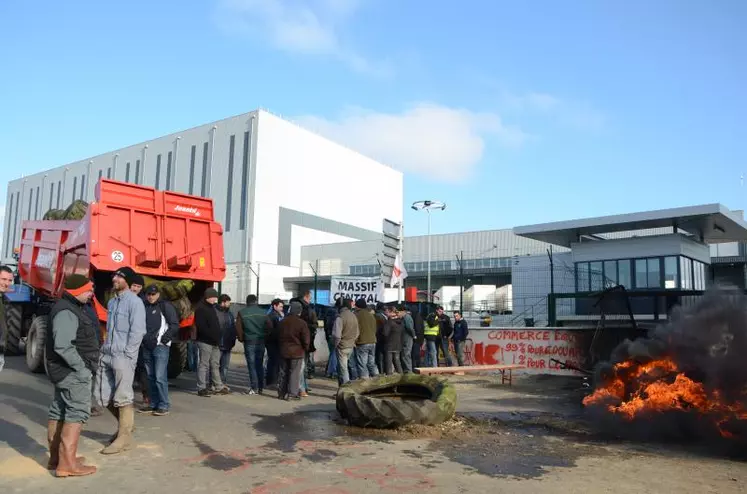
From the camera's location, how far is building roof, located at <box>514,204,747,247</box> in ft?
77.7

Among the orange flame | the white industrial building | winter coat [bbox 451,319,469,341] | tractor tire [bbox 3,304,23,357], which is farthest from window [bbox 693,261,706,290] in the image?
the white industrial building

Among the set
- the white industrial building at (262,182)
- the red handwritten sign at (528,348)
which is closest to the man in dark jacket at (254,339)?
the red handwritten sign at (528,348)

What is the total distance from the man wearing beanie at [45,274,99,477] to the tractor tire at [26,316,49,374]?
7434 millimetres

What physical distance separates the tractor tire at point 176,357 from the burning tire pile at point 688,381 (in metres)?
8.08

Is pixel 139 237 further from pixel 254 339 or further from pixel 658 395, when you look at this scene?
pixel 658 395

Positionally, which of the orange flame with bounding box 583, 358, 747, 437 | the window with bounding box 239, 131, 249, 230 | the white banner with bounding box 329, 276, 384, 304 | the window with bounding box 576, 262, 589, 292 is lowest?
the orange flame with bounding box 583, 358, 747, 437

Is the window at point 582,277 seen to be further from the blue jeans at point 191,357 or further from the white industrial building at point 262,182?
the white industrial building at point 262,182

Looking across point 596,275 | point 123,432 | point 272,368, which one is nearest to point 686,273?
point 596,275

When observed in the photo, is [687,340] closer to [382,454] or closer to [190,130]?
[382,454]

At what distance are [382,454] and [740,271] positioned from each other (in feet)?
127

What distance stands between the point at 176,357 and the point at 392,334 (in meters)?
4.62

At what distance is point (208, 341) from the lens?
1012 centimetres

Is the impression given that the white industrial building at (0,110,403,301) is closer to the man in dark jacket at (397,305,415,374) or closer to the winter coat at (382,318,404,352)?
the man in dark jacket at (397,305,415,374)

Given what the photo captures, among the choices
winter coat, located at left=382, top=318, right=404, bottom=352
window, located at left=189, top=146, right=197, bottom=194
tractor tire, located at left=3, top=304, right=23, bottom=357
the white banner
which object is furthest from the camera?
window, located at left=189, top=146, right=197, bottom=194
